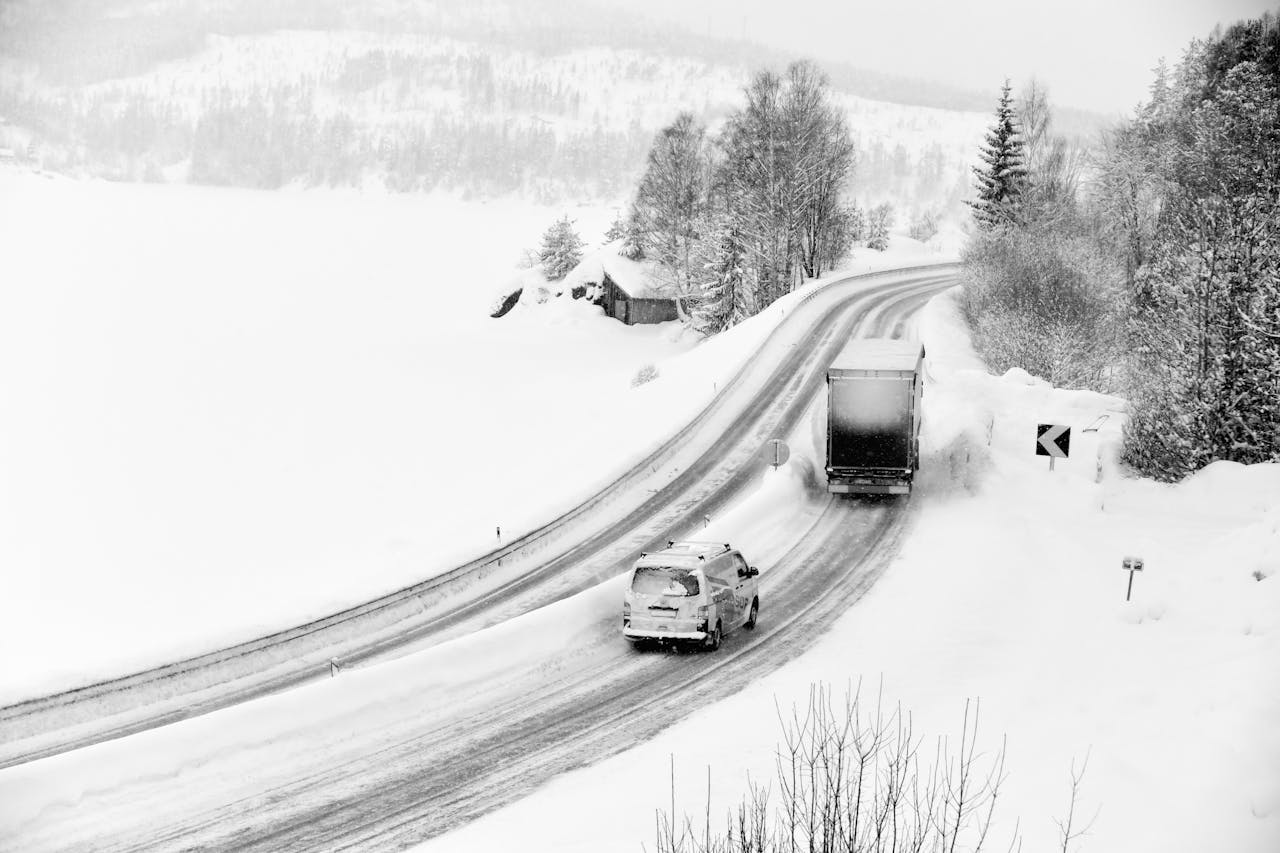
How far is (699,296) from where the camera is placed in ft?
246

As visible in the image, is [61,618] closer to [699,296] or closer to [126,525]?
[126,525]

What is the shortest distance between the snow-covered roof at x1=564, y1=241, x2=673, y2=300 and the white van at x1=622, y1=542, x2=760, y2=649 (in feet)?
195

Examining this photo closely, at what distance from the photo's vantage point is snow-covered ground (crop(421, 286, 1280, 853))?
1343 centimetres

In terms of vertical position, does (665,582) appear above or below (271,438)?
above

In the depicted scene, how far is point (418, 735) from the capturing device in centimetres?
1697

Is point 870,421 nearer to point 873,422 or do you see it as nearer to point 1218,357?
point 873,422

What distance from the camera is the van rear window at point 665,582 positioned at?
811 inches

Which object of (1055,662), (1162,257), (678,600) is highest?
(1162,257)

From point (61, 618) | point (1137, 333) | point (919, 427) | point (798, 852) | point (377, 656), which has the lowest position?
point (61, 618)

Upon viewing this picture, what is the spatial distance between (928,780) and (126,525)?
1595 inches

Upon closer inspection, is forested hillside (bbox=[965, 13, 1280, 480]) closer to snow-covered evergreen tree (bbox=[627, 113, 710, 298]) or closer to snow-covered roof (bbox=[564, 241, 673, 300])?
snow-covered evergreen tree (bbox=[627, 113, 710, 298])

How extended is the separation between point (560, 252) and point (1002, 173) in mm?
36752

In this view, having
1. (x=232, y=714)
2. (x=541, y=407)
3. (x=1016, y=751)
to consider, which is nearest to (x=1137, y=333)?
(x=541, y=407)

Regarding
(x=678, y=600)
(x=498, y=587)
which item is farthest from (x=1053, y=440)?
(x=498, y=587)
